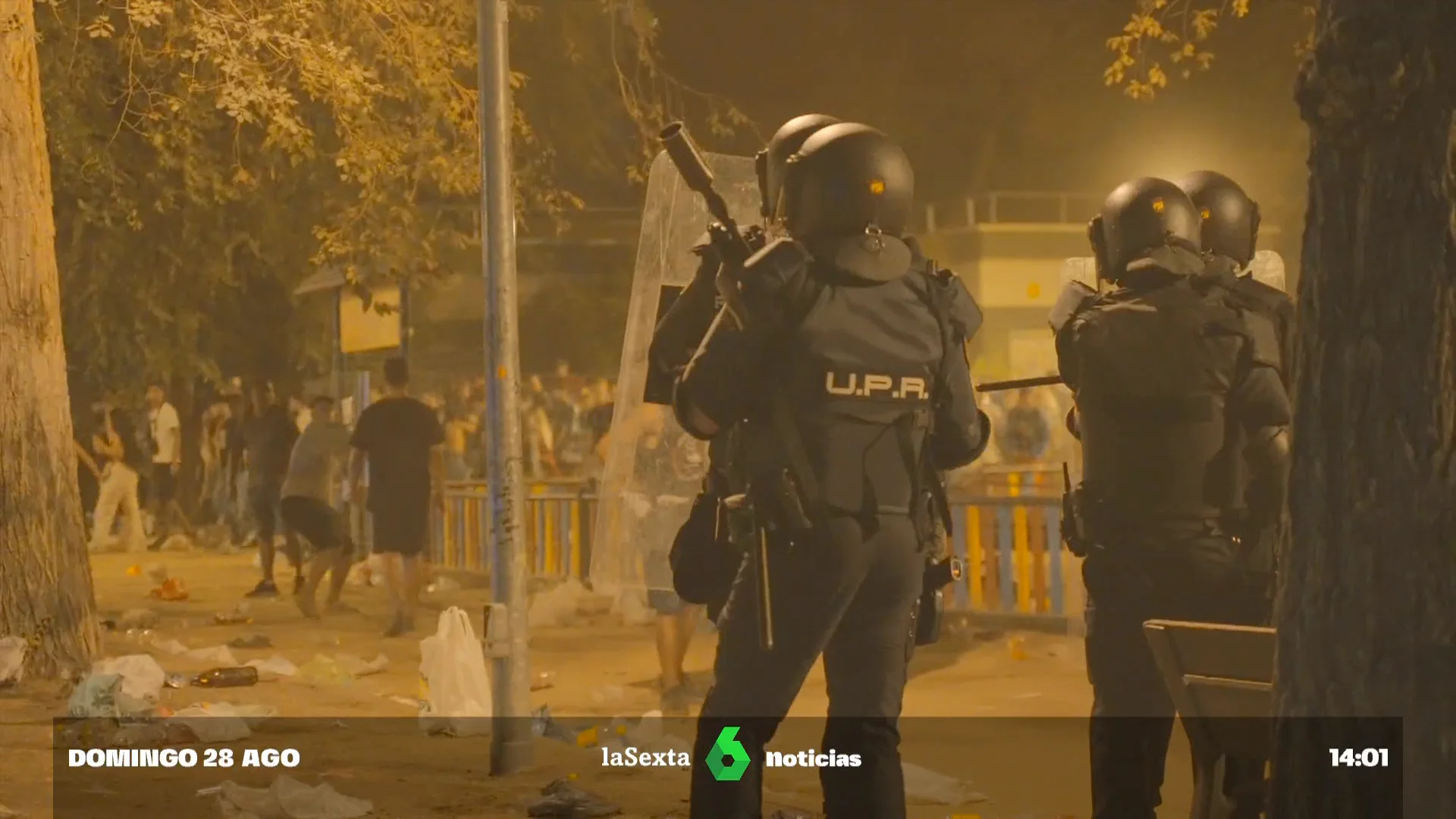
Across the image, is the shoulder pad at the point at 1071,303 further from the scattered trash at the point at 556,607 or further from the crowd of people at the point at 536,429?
the crowd of people at the point at 536,429

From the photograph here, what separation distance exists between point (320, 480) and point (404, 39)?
327cm

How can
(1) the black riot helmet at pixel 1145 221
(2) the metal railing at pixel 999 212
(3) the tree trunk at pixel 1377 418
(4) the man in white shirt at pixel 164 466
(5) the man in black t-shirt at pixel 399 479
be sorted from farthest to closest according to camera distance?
(2) the metal railing at pixel 999 212 → (4) the man in white shirt at pixel 164 466 → (5) the man in black t-shirt at pixel 399 479 → (1) the black riot helmet at pixel 1145 221 → (3) the tree trunk at pixel 1377 418

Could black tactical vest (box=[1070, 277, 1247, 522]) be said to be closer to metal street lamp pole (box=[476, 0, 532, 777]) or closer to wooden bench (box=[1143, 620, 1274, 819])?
wooden bench (box=[1143, 620, 1274, 819])

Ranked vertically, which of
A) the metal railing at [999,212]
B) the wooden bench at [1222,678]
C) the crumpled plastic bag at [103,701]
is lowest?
the crumpled plastic bag at [103,701]

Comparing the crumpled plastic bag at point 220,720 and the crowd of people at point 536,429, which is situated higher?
the crowd of people at point 536,429

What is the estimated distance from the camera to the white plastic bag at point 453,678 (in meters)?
9.09

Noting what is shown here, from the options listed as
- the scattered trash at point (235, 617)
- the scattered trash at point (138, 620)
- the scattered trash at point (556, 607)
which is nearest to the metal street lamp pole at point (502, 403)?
the scattered trash at point (556, 607)

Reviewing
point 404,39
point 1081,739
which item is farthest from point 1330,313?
point 404,39

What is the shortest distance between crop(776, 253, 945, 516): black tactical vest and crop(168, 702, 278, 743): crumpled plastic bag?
471 centimetres

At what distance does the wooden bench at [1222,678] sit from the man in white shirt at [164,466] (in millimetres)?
23281

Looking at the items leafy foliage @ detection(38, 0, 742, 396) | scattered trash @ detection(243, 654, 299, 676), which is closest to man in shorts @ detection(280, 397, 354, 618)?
leafy foliage @ detection(38, 0, 742, 396)

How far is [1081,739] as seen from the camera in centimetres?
896

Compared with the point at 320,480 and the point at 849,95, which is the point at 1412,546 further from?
the point at 849,95

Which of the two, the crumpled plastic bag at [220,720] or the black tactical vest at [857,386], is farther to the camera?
the crumpled plastic bag at [220,720]
